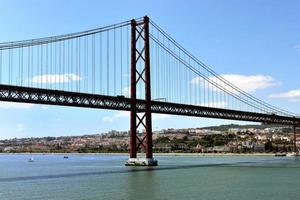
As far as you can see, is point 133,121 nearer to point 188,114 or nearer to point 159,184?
point 188,114

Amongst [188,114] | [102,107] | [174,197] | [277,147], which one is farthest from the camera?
[277,147]

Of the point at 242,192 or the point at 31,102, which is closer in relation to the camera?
the point at 242,192

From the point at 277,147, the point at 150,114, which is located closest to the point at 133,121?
the point at 150,114

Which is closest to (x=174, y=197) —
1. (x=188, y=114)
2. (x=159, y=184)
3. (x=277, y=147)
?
(x=159, y=184)

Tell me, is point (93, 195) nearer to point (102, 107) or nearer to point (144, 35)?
point (102, 107)

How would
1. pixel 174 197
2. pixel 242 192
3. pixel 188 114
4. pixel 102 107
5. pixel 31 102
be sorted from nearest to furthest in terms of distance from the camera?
pixel 174 197
pixel 242 192
pixel 31 102
pixel 102 107
pixel 188 114

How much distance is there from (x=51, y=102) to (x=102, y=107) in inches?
295

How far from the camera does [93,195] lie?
111 feet

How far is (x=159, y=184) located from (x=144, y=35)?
2762 centimetres

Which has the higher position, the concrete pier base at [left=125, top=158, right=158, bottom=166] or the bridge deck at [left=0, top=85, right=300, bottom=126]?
the bridge deck at [left=0, top=85, right=300, bottom=126]

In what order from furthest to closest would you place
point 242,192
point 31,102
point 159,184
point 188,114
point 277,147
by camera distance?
point 277,147
point 188,114
point 31,102
point 159,184
point 242,192

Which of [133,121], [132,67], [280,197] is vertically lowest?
[280,197]

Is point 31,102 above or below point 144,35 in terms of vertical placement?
below

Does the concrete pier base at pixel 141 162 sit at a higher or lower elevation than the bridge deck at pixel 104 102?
lower
